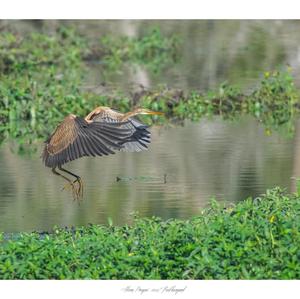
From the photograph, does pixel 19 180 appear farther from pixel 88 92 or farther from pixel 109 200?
pixel 88 92

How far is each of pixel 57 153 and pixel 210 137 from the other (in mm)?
4144

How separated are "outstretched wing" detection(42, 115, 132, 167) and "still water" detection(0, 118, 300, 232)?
0.52m

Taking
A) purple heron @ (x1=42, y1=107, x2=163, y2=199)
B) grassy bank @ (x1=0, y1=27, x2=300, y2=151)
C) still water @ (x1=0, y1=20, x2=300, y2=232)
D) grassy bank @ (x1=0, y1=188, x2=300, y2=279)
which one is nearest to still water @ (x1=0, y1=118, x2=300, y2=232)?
still water @ (x1=0, y1=20, x2=300, y2=232)

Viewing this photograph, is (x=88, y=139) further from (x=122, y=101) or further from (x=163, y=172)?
(x=122, y=101)

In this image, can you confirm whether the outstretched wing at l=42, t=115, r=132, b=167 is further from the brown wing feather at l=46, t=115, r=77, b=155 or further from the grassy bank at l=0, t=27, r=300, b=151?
the grassy bank at l=0, t=27, r=300, b=151

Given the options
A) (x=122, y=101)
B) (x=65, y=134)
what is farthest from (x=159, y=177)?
(x=122, y=101)

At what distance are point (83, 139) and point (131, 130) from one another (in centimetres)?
59

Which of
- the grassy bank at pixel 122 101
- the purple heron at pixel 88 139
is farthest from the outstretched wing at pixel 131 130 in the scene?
the grassy bank at pixel 122 101

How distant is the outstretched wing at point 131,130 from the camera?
8797 millimetres

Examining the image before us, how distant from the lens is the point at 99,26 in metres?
21.3

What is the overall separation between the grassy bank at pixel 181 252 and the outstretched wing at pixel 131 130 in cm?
185

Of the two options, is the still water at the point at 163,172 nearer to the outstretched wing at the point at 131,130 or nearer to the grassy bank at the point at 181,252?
the outstretched wing at the point at 131,130

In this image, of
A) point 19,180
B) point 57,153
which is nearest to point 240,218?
point 57,153

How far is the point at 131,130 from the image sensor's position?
8.77m
